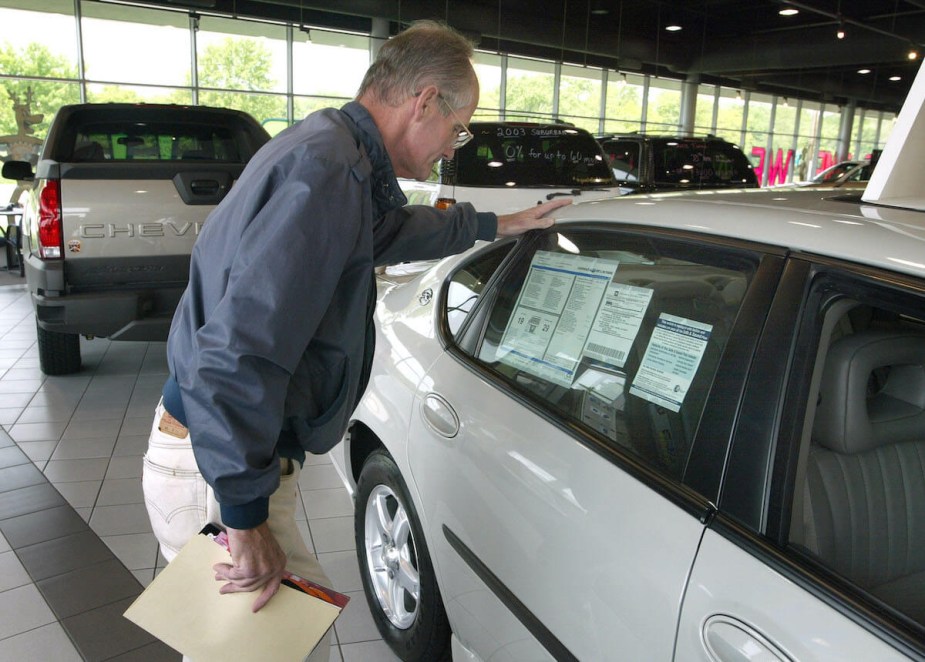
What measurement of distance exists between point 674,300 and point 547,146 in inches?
228

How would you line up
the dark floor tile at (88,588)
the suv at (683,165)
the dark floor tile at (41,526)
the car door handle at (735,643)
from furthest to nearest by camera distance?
the suv at (683,165), the dark floor tile at (41,526), the dark floor tile at (88,588), the car door handle at (735,643)

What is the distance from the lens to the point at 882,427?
1.43 metres

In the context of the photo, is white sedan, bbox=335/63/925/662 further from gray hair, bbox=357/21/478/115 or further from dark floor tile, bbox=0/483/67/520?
dark floor tile, bbox=0/483/67/520

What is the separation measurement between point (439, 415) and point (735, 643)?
989 millimetres

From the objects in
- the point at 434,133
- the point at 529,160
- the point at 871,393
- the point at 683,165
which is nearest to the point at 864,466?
the point at 871,393

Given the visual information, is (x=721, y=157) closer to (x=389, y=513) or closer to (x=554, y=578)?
(x=389, y=513)

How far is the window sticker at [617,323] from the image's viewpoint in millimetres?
1584

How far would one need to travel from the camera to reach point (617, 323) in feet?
5.36

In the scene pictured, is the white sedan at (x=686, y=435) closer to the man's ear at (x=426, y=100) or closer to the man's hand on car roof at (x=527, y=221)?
the man's hand on car roof at (x=527, y=221)

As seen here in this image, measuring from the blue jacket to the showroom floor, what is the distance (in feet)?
4.56

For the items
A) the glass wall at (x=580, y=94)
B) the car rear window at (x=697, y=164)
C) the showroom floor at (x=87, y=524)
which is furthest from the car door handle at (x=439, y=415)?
the glass wall at (x=580, y=94)

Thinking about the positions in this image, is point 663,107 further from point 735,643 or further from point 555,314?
point 735,643

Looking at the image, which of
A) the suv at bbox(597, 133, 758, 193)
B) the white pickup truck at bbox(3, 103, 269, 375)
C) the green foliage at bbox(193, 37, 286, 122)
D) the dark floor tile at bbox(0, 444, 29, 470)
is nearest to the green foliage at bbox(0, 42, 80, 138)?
the green foliage at bbox(193, 37, 286, 122)

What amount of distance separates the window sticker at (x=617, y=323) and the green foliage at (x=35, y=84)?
40.8 feet
